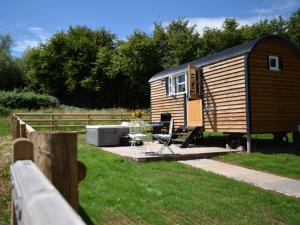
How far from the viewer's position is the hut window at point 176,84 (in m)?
14.2

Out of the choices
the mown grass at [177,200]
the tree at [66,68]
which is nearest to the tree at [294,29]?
the tree at [66,68]

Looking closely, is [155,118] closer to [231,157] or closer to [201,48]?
[231,157]

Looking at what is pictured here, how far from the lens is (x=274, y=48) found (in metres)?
11.9

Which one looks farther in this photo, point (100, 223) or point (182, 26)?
point (182, 26)

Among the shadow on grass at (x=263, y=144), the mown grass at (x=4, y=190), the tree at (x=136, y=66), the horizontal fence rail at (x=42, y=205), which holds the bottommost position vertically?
the mown grass at (x=4, y=190)

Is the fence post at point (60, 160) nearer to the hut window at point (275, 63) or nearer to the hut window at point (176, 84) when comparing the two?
the hut window at point (275, 63)

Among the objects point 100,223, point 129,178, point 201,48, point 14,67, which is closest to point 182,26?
point 201,48

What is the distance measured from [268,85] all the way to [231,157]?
305cm

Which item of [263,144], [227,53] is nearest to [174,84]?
[227,53]

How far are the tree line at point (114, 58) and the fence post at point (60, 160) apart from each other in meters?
31.5

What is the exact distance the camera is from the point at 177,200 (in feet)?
Answer: 17.9

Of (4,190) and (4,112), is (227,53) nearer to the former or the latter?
(4,190)

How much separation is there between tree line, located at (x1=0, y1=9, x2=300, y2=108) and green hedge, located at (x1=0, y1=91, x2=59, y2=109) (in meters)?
6.93

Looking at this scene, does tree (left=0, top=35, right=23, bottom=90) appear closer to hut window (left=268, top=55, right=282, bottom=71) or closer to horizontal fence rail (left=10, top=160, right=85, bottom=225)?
hut window (left=268, top=55, right=282, bottom=71)
